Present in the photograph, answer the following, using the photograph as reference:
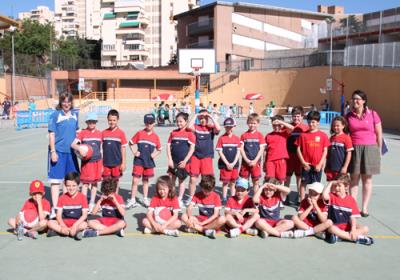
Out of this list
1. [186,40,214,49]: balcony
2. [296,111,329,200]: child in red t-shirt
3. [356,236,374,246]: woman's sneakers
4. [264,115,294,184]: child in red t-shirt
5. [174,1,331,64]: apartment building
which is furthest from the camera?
[186,40,214,49]: balcony

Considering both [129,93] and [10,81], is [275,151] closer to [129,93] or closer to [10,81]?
[10,81]

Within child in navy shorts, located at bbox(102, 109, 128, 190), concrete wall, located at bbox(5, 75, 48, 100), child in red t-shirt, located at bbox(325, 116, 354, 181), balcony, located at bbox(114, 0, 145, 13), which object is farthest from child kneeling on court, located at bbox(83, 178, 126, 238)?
balcony, located at bbox(114, 0, 145, 13)

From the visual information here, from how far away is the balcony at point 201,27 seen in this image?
54906 millimetres

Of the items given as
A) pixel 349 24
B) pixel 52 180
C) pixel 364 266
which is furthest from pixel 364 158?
pixel 349 24

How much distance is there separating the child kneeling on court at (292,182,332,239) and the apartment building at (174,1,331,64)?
46369 mm

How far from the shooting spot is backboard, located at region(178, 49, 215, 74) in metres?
26.7

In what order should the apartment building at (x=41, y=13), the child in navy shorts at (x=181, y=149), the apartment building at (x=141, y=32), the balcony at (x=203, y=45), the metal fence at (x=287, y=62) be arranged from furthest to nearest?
the apartment building at (x=41, y=13) < the apartment building at (x=141, y=32) < the balcony at (x=203, y=45) < the metal fence at (x=287, y=62) < the child in navy shorts at (x=181, y=149)

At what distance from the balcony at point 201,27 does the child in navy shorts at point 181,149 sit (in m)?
48.7

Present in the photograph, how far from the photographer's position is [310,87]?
37.1 metres

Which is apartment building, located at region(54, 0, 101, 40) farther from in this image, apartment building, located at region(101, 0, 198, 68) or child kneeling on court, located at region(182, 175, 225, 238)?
child kneeling on court, located at region(182, 175, 225, 238)

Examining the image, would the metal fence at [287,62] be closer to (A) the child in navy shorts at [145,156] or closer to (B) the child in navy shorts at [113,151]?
(A) the child in navy shorts at [145,156]

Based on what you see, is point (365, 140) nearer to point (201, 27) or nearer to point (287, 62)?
point (287, 62)

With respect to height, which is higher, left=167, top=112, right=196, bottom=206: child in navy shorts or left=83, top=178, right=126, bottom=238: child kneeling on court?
left=167, top=112, right=196, bottom=206: child in navy shorts

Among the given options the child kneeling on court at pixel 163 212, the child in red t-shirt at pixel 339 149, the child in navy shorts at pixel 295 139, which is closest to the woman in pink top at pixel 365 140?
the child in red t-shirt at pixel 339 149
